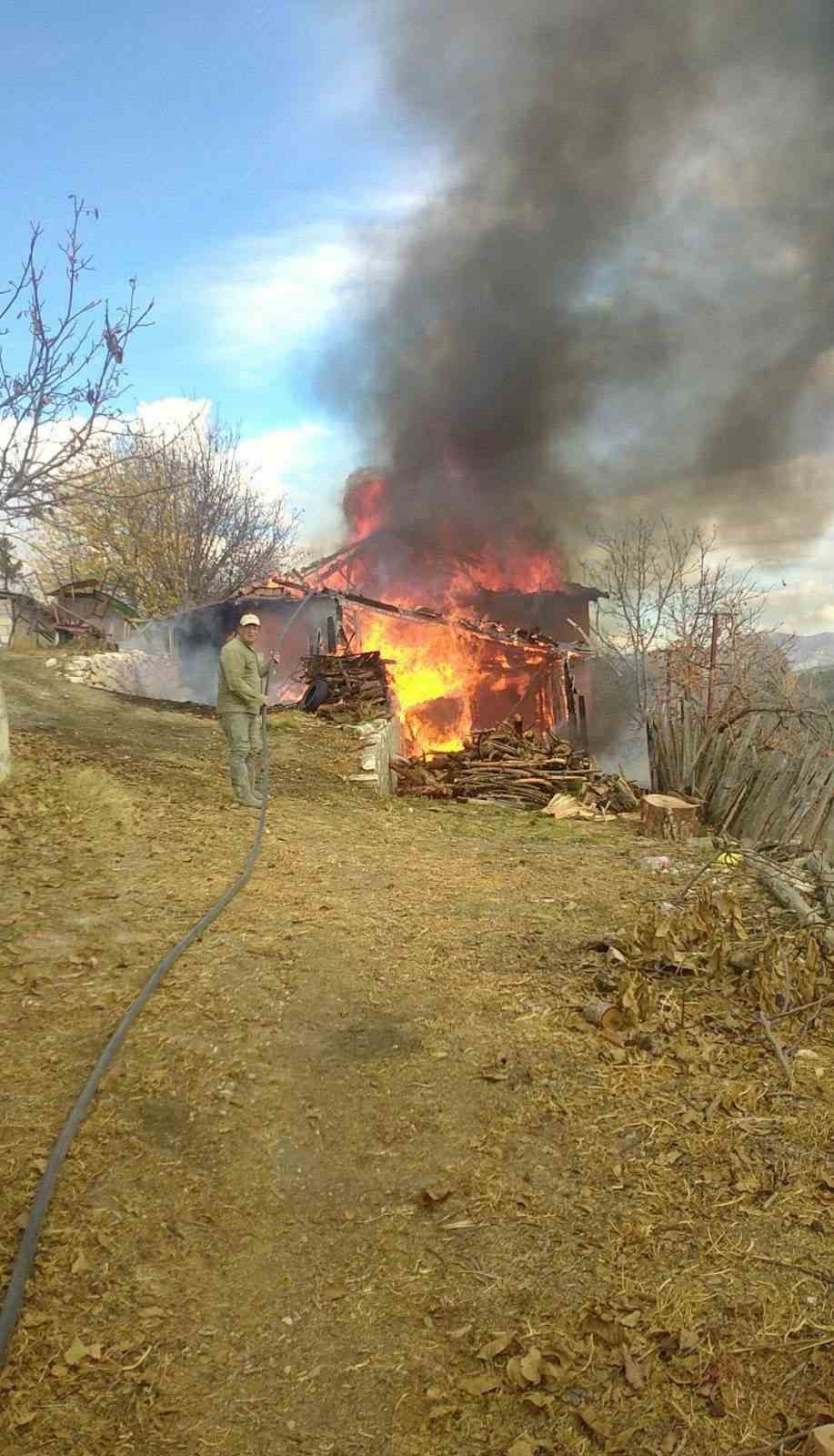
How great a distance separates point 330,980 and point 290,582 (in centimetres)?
1834

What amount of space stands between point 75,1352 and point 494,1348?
1318 millimetres

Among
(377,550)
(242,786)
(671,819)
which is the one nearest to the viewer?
(242,786)

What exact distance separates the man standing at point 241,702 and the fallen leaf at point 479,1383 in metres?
7.97

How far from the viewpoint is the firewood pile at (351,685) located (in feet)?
53.8

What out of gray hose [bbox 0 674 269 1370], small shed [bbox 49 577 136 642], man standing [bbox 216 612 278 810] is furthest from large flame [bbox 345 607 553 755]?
gray hose [bbox 0 674 269 1370]

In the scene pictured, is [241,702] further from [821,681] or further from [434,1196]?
[821,681]

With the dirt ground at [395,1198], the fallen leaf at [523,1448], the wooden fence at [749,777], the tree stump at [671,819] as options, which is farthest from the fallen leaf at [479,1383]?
the tree stump at [671,819]

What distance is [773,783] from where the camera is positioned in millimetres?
10664

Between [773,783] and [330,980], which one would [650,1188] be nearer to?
[330,980]

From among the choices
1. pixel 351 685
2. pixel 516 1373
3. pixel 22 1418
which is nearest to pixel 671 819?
pixel 351 685

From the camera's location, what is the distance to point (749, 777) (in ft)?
35.9

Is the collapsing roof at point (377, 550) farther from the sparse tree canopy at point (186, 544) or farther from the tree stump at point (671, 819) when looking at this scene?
the tree stump at point (671, 819)

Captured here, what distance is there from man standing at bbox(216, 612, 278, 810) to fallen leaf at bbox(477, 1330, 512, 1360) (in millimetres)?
7878

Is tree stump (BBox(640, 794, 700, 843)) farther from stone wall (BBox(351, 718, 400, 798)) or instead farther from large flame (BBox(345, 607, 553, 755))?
large flame (BBox(345, 607, 553, 755))
